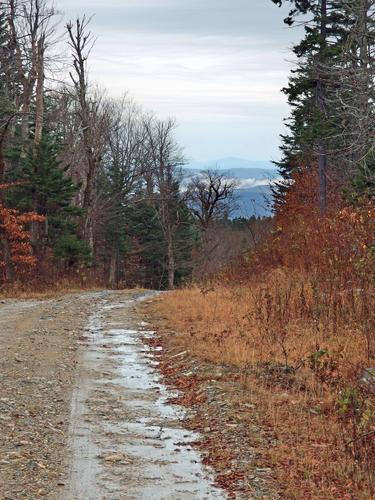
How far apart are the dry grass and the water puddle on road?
2.60 feet

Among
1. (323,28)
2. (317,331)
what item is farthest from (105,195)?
(317,331)

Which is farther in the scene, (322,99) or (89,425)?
(322,99)

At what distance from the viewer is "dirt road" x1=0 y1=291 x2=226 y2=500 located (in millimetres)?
4785

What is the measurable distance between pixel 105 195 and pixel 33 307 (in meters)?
28.6

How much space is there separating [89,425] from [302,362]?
3176 millimetres

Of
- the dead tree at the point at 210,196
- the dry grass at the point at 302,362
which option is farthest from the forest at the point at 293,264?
the dead tree at the point at 210,196

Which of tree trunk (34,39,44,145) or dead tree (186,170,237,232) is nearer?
tree trunk (34,39,44,145)

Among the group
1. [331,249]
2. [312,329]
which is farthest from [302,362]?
[331,249]

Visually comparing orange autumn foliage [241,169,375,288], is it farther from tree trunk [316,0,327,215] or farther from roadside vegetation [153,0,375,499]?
tree trunk [316,0,327,215]

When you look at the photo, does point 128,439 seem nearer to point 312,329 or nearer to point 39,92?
point 312,329

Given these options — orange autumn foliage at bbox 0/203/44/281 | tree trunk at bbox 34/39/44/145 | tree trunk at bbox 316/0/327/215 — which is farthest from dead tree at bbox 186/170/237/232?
tree trunk at bbox 316/0/327/215

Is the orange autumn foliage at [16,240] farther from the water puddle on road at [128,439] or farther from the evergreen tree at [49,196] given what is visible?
the water puddle on road at [128,439]

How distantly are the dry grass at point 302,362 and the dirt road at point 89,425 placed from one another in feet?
2.83

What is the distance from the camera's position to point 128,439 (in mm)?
5926
